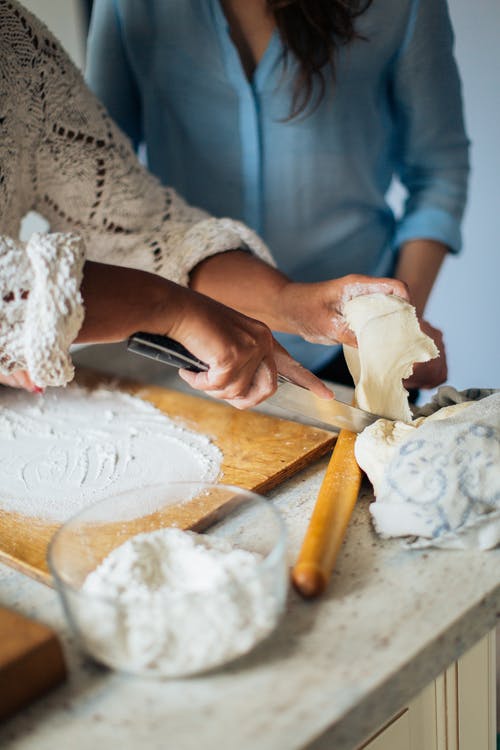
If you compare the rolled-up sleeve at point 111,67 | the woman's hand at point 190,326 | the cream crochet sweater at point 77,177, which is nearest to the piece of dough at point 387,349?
the woman's hand at point 190,326

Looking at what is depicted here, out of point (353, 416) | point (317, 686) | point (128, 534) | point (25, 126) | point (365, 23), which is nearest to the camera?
point (317, 686)

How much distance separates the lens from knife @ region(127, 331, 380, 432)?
68cm

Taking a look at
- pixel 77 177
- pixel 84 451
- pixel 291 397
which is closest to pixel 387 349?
pixel 291 397

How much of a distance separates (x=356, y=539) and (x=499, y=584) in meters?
0.12

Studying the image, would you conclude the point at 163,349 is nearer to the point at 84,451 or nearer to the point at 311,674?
the point at 84,451

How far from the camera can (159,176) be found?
1228mm

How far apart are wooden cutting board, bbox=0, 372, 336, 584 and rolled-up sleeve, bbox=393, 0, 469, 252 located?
1.50 feet

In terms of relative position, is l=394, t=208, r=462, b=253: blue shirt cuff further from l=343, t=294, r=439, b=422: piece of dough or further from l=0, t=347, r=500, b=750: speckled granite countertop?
l=0, t=347, r=500, b=750: speckled granite countertop

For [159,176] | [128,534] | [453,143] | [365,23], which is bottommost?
[128,534]

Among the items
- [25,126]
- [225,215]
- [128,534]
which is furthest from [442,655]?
[225,215]

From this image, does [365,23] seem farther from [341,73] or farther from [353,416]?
[353,416]

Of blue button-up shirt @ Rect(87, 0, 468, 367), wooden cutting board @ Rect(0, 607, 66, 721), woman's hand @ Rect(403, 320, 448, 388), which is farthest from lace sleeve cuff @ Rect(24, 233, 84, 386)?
blue button-up shirt @ Rect(87, 0, 468, 367)

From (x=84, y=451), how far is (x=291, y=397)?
0.79 feet

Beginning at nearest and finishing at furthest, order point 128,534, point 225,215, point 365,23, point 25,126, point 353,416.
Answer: point 128,534 < point 353,416 < point 25,126 < point 365,23 < point 225,215
